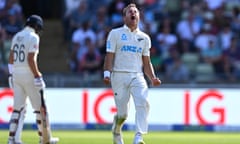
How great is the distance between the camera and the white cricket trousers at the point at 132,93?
14148 millimetres

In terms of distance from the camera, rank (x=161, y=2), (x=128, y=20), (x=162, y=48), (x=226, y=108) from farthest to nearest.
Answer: (x=161, y=2) < (x=162, y=48) < (x=226, y=108) < (x=128, y=20)

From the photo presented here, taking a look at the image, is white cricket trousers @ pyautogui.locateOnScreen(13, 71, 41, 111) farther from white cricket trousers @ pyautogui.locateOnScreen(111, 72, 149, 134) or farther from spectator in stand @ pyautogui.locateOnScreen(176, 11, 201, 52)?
spectator in stand @ pyautogui.locateOnScreen(176, 11, 201, 52)

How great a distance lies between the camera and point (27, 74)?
1414 cm

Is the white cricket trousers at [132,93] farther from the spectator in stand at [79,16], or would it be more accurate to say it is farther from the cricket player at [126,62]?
the spectator in stand at [79,16]

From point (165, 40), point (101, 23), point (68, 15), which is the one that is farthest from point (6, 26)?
point (165, 40)

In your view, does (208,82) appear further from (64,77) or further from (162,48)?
(64,77)

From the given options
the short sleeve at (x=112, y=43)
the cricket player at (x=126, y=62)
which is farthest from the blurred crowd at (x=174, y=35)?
the short sleeve at (x=112, y=43)

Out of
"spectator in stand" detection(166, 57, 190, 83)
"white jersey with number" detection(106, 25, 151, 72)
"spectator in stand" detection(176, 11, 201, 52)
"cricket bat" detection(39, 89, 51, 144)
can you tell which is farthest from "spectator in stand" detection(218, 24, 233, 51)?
"cricket bat" detection(39, 89, 51, 144)

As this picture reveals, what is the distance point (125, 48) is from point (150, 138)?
158 inches

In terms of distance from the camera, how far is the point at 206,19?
24.5 meters

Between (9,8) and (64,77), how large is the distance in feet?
10.6

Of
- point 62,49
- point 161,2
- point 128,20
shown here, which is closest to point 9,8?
point 62,49

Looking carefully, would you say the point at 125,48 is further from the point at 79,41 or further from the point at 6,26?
the point at 6,26

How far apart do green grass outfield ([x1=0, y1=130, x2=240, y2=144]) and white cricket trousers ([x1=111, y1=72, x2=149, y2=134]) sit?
2135mm
